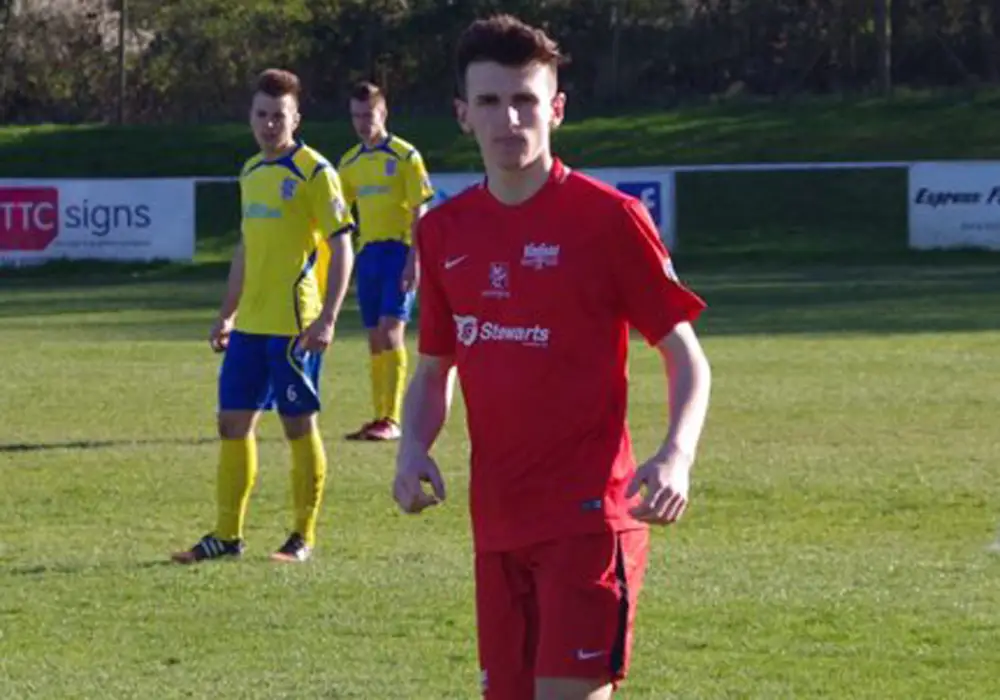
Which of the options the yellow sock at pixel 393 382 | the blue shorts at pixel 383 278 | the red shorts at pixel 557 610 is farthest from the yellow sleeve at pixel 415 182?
the red shorts at pixel 557 610

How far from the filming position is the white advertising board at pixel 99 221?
34531 mm

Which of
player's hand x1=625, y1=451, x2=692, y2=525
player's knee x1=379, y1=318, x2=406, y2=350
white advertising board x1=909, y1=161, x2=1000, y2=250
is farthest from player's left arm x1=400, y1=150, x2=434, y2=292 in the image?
white advertising board x1=909, y1=161, x2=1000, y2=250

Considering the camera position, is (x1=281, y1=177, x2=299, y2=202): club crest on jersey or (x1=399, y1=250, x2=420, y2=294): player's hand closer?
(x1=281, y1=177, x2=299, y2=202): club crest on jersey

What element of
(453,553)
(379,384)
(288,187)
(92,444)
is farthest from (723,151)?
(453,553)

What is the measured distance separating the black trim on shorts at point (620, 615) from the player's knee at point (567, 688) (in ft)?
0.16

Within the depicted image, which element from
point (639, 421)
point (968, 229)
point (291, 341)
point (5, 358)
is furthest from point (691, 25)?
point (291, 341)

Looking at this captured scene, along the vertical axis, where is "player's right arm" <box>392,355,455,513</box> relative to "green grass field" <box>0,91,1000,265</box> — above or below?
above

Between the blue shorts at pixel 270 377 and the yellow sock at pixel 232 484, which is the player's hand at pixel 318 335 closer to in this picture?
the blue shorts at pixel 270 377

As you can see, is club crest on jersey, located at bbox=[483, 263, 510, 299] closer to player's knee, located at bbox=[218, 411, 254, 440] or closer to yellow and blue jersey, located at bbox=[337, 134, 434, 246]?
player's knee, located at bbox=[218, 411, 254, 440]

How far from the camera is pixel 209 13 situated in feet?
191

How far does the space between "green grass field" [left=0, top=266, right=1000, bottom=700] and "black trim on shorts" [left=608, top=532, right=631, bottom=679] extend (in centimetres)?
243

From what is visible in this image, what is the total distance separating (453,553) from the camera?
35.2ft

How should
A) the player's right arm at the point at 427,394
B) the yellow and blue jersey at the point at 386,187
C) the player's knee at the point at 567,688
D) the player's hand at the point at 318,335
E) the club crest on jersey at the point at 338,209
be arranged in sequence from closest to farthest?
1. the player's knee at the point at 567,688
2. the player's right arm at the point at 427,394
3. the player's hand at the point at 318,335
4. the club crest on jersey at the point at 338,209
5. the yellow and blue jersey at the point at 386,187

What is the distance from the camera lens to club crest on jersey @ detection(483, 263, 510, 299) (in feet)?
17.8
